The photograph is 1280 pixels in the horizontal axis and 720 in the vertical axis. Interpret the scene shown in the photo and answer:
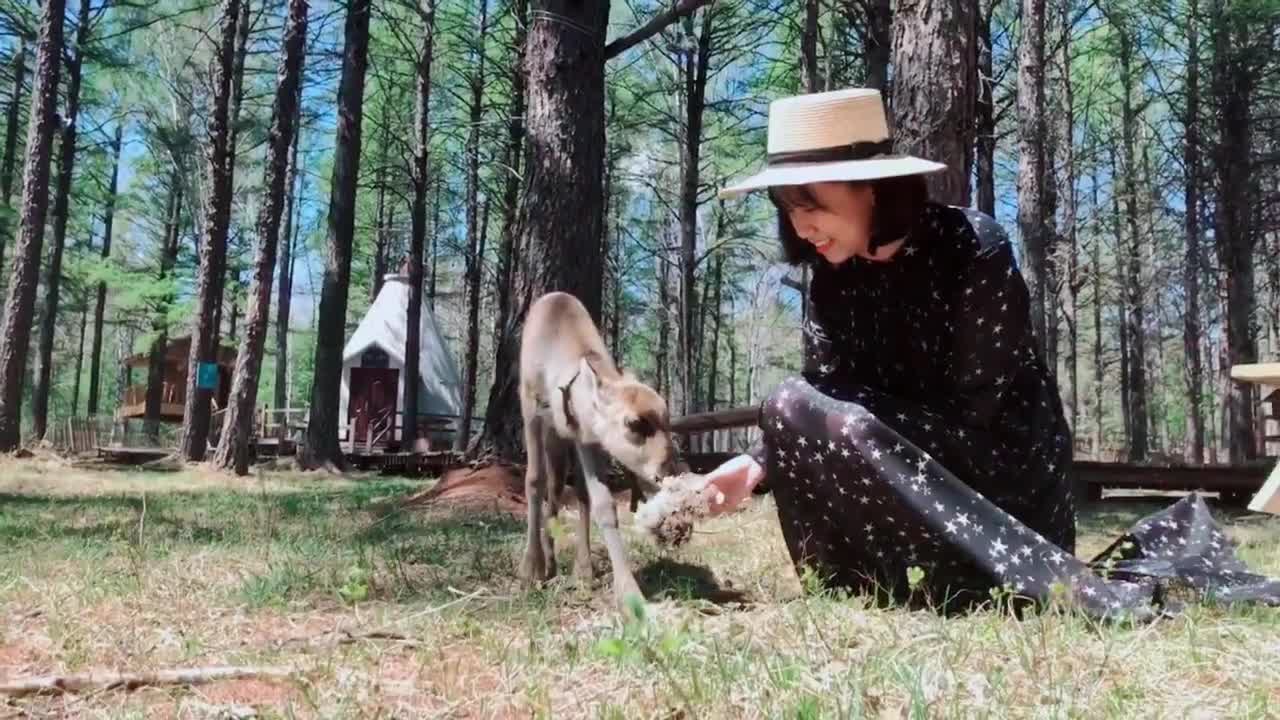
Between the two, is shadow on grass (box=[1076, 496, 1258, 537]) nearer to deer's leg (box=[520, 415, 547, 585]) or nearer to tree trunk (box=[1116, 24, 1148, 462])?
deer's leg (box=[520, 415, 547, 585])

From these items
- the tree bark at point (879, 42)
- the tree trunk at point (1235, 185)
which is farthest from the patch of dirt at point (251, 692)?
the tree trunk at point (1235, 185)

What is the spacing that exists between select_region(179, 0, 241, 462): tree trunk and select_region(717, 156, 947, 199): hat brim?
1545 cm

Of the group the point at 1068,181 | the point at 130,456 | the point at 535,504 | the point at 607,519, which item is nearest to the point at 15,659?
the point at 607,519

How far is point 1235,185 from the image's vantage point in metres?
21.4

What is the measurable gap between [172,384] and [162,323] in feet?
22.0

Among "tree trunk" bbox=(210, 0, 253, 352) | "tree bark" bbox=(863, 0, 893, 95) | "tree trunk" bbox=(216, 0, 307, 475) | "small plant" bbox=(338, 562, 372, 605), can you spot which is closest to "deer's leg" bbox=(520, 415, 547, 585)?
"small plant" bbox=(338, 562, 372, 605)

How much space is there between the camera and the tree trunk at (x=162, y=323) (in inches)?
1127

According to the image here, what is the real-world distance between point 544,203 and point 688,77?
15.2 meters

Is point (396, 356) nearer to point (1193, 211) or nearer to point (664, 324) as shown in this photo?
point (664, 324)

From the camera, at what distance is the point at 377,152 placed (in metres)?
32.6

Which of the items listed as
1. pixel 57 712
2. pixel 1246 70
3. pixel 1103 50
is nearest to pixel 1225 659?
pixel 57 712

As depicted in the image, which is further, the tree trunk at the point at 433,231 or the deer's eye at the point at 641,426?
the tree trunk at the point at 433,231

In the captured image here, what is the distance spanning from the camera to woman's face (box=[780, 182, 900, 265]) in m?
3.40

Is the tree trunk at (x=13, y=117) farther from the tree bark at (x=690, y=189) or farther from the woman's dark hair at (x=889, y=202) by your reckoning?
the woman's dark hair at (x=889, y=202)
